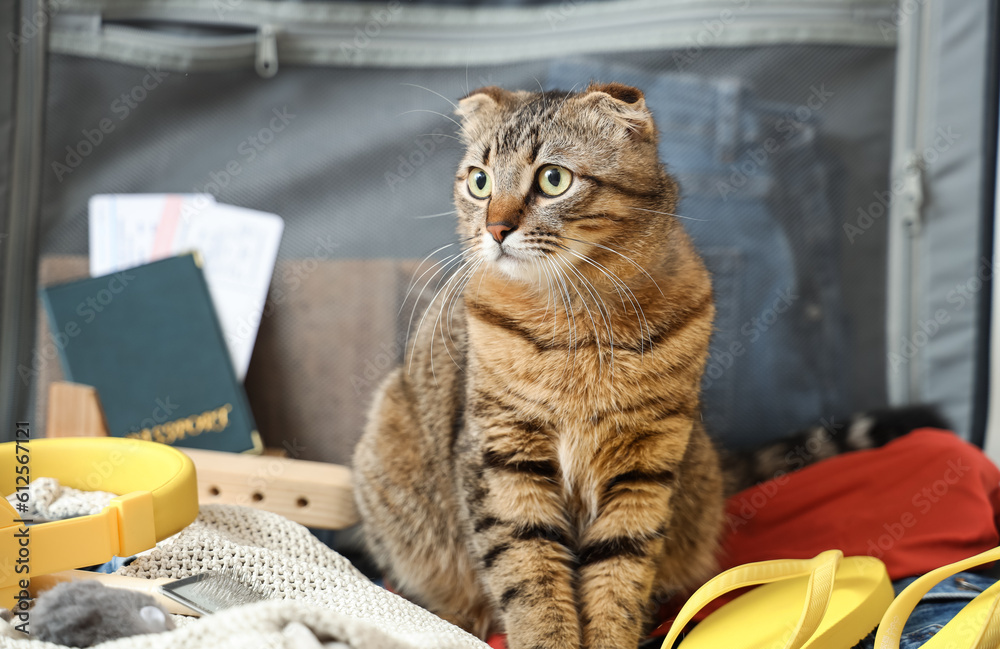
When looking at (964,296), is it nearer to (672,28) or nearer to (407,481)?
(672,28)

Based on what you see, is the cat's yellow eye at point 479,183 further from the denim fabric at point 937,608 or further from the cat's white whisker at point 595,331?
the denim fabric at point 937,608

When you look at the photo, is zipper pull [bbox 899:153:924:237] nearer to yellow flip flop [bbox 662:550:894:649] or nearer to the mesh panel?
the mesh panel

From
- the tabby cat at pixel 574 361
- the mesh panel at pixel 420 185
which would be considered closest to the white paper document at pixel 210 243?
the mesh panel at pixel 420 185

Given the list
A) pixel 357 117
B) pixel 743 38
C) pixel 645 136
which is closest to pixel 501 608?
pixel 645 136

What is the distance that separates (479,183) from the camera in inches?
33.3

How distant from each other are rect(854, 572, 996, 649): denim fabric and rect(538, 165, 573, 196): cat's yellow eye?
→ 2.01 feet

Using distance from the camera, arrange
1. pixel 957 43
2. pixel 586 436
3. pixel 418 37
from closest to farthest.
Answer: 1. pixel 586 436
2. pixel 957 43
3. pixel 418 37

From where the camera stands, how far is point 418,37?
50.2 inches

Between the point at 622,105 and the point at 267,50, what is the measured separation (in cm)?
77

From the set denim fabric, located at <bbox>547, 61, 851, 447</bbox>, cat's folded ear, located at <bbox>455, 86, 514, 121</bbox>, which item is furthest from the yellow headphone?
denim fabric, located at <bbox>547, 61, 851, 447</bbox>

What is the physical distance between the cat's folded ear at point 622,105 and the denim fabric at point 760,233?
17.1 inches

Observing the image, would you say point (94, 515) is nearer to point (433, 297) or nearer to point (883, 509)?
point (433, 297)

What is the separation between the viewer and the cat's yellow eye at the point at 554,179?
0.78m

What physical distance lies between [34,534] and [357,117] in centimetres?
90
